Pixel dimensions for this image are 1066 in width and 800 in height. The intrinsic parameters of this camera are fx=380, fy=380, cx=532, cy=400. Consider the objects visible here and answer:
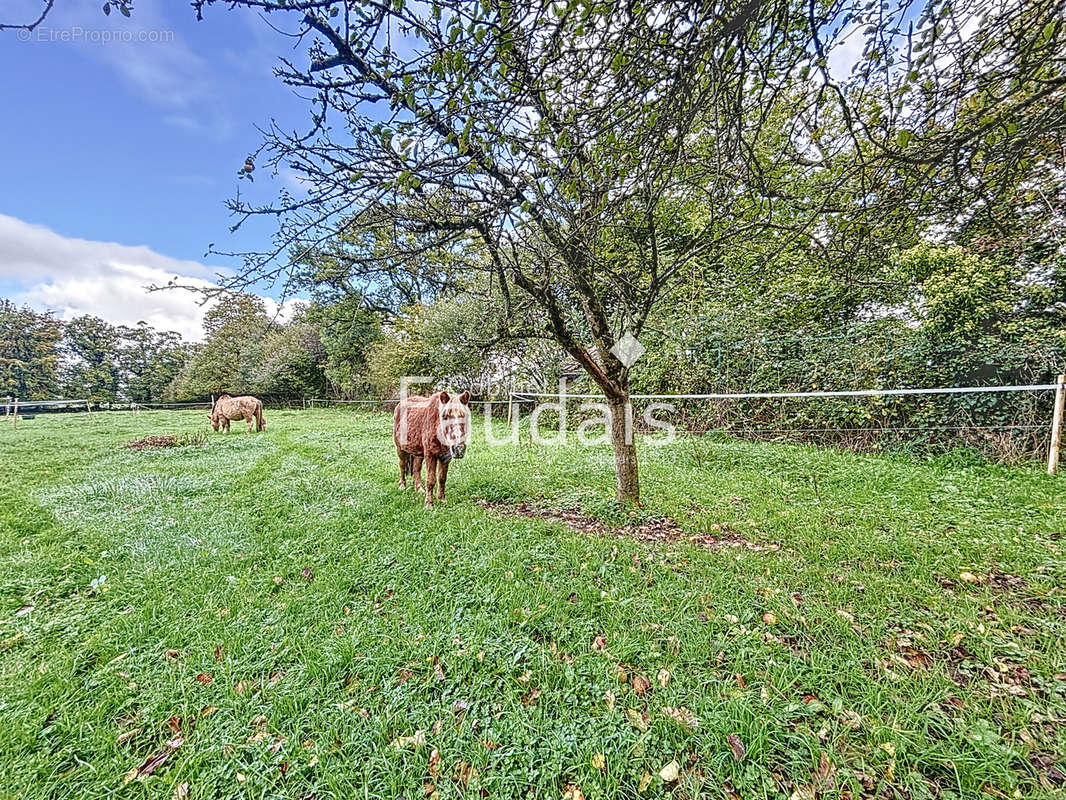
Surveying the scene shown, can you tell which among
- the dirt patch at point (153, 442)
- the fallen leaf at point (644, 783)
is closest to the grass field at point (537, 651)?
the fallen leaf at point (644, 783)

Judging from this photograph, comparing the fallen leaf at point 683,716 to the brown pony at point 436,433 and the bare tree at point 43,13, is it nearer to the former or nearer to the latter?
the brown pony at point 436,433

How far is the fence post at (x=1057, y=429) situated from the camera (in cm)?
458

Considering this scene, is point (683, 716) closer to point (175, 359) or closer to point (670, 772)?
point (670, 772)

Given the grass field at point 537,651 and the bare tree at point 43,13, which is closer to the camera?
the bare tree at point 43,13

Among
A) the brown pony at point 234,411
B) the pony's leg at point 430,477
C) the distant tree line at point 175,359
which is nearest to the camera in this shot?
the pony's leg at point 430,477

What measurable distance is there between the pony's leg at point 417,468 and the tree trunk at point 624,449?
2462mm

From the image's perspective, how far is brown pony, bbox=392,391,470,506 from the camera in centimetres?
436

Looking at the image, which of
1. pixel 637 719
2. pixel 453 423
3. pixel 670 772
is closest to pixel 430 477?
pixel 453 423

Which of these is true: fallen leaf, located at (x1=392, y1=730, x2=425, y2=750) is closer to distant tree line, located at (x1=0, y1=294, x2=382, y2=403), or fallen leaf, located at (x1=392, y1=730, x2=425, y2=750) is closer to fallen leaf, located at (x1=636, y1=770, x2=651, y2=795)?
fallen leaf, located at (x1=636, y1=770, x2=651, y2=795)

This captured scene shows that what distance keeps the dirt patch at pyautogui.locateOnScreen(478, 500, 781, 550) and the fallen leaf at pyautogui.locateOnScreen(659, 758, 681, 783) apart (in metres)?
2.13

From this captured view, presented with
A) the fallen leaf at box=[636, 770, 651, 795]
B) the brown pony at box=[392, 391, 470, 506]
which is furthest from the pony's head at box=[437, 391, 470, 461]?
the fallen leaf at box=[636, 770, 651, 795]

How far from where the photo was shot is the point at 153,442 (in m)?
9.04

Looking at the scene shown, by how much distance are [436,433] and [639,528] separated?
7.96 feet

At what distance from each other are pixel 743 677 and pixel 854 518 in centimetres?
293
